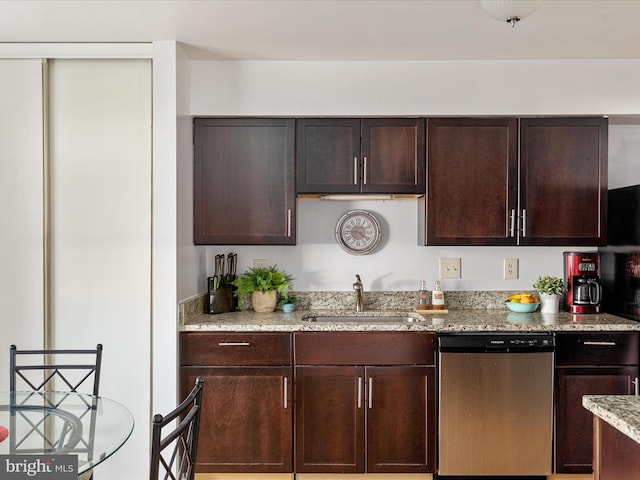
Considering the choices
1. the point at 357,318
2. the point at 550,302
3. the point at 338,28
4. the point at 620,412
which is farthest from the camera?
the point at 357,318

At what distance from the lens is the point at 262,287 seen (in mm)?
3174

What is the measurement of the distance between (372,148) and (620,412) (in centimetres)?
201

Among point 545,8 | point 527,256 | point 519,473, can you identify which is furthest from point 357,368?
point 545,8

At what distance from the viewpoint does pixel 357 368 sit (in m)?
2.77

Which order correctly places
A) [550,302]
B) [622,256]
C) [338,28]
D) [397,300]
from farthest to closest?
[397,300], [550,302], [622,256], [338,28]

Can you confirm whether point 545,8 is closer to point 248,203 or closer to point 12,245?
point 248,203

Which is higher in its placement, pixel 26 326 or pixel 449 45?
→ pixel 449 45

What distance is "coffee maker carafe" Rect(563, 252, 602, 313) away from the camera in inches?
122

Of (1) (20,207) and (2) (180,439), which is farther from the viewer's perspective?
(1) (20,207)

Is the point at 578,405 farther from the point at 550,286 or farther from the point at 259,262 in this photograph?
the point at 259,262

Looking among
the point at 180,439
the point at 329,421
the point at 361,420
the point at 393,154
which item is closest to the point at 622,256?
the point at 393,154

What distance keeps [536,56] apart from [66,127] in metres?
2.62

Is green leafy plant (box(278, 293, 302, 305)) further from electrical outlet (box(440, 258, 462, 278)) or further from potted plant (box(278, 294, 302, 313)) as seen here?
electrical outlet (box(440, 258, 462, 278))

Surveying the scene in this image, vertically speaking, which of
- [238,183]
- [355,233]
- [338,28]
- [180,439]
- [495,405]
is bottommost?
[495,405]
